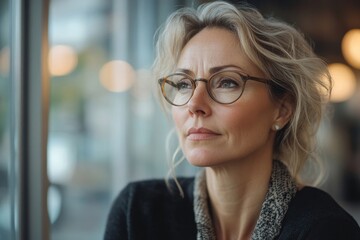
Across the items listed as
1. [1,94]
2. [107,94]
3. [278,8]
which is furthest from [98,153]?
[1,94]

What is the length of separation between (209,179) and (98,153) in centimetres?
403

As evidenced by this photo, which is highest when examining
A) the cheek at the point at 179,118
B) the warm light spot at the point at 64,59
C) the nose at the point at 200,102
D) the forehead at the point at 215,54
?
the warm light spot at the point at 64,59

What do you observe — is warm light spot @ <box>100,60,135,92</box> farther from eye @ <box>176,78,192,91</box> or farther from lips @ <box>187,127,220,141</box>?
lips @ <box>187,127,220,141</box>

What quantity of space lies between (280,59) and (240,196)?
0.46 meters

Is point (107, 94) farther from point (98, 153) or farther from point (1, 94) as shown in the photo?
point (1, 94)

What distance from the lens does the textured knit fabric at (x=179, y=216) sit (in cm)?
139

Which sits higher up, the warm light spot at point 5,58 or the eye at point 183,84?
the warm light spot at point 5,58

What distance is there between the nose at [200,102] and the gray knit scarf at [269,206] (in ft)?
1.05

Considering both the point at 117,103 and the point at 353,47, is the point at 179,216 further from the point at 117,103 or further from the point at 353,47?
the point at 353,47

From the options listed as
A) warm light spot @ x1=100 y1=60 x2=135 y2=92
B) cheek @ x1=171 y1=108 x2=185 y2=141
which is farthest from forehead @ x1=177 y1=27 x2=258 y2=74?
warm light spot @ x1=100 y1=60 x2=135 y2=92

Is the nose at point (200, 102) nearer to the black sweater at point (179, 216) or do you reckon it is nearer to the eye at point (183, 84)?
the eye at point (183, 84)

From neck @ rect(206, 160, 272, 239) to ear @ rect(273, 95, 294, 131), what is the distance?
0.45 feet

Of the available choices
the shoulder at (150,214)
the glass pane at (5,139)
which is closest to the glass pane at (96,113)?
the glass pane at (5,139)

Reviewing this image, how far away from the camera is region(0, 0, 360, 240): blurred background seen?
15.4ft
